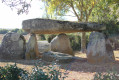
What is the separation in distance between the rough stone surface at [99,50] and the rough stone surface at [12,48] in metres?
4.44

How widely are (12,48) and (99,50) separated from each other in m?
5.36

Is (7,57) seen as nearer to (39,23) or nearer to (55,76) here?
(39,23)

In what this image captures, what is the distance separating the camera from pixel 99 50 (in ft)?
23.2

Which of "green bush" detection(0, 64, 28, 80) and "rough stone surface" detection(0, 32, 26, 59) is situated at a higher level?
"green bush" detection(0, 64, 28, 80)

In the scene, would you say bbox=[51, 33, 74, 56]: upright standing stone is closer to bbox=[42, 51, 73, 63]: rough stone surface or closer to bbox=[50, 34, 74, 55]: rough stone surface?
bbox=[50, 34, 74, 55]: rough stone surface

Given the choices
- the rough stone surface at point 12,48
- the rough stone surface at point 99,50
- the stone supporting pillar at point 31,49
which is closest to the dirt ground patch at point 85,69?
the rough stone surface at point 99,50

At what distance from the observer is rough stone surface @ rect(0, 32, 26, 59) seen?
29.8ft

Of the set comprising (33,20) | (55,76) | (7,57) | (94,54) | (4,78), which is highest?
(33,20)

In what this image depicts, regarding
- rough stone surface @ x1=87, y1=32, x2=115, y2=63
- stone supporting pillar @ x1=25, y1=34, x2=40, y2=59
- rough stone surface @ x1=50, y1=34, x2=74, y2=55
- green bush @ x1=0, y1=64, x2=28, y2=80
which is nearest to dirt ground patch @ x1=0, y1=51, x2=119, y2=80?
rough stone surface @ x1=87, y1=32, x2=115, y2=63

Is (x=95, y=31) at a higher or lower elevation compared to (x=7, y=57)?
higher

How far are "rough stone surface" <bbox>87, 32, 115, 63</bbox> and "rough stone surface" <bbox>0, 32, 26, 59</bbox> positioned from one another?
14.6 ft

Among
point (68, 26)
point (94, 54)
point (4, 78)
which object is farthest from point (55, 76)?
point (68, 26)

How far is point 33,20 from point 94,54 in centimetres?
382

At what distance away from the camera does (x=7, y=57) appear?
9.02 metres
